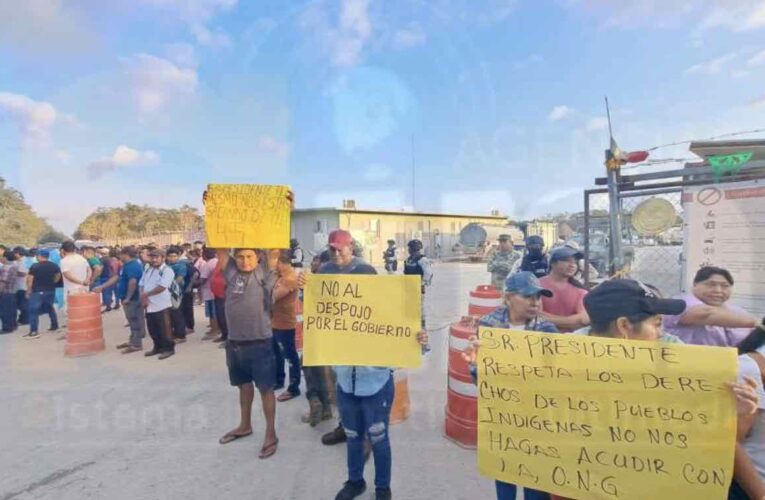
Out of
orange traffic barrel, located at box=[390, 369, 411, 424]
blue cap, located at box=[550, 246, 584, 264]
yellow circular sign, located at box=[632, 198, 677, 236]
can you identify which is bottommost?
orange traffic barrel, located at box=[390, 369, 411, 424]

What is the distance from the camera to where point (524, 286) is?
2.29 metres

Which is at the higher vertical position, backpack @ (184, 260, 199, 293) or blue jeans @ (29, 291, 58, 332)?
backpack @ (184, 260, 199, 293)

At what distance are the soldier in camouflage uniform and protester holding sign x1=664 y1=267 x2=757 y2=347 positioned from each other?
4.49 metres

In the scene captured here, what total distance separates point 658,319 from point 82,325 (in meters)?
7.85

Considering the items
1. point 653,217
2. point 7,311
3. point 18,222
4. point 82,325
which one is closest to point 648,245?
point 653,217

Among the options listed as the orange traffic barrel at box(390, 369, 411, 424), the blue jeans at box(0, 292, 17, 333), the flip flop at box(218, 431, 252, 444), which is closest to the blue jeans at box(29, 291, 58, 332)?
the blue jeans at box(0, 292, 17, 333)

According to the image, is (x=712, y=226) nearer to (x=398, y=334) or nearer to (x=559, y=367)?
(x=559, y=367)

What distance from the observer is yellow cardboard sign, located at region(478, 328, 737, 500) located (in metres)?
1.58

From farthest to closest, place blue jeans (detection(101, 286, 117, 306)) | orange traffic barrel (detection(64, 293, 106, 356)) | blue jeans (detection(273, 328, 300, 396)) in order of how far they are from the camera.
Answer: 1. blue jeans (detection(101, 286, 117, 306))
2. orange traffic barrel (detection(64, 293, 106, 356))
3. blue jeans (detection(273, 328, 300, 396))

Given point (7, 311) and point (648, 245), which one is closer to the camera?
point (648, 245)

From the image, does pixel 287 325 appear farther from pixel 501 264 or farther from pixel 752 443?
pixel 501 264

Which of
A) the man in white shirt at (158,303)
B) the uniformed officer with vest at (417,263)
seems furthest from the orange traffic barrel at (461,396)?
the man in white shirt at (158,303)

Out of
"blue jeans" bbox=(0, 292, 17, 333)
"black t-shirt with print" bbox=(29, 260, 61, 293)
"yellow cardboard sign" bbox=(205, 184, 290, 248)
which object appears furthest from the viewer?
"blue jeans" bbox=(0, 292, 17, 333)

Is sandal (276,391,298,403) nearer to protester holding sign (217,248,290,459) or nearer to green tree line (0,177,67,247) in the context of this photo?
protester holding sign (217,248,290,459)
